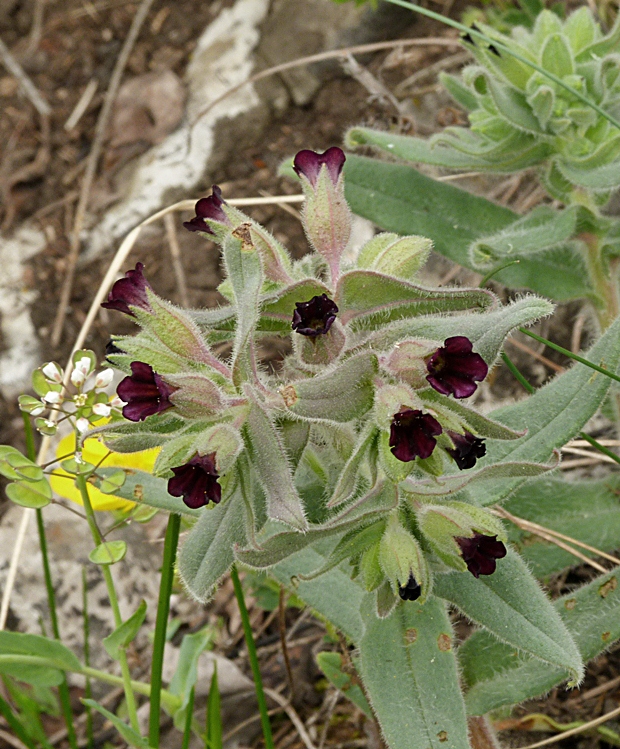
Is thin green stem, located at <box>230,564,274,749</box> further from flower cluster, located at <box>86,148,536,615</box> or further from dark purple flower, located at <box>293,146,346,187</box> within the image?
dark purple flower, located at <box>293,146,346,187</box>

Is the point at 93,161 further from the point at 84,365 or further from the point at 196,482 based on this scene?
the point at 196,482

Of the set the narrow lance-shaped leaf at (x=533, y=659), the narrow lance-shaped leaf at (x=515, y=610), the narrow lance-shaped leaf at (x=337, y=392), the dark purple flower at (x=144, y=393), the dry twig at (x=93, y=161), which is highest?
the dry twig at (x=93, y=161)

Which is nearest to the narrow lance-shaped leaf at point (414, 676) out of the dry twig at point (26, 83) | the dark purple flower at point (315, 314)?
the dark purple flower at point (315, 314)

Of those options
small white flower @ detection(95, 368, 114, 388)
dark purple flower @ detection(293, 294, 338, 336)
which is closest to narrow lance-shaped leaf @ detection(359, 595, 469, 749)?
dark purple flower @ detection(293, 294, 338, 336)

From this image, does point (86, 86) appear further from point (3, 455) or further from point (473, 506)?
point (473, 506)

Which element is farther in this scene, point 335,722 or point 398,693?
point 335,722

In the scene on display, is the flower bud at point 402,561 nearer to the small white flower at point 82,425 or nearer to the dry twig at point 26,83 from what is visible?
the small white flower at point 82,425

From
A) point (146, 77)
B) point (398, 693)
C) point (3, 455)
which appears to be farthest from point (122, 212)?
point (398, 693)
